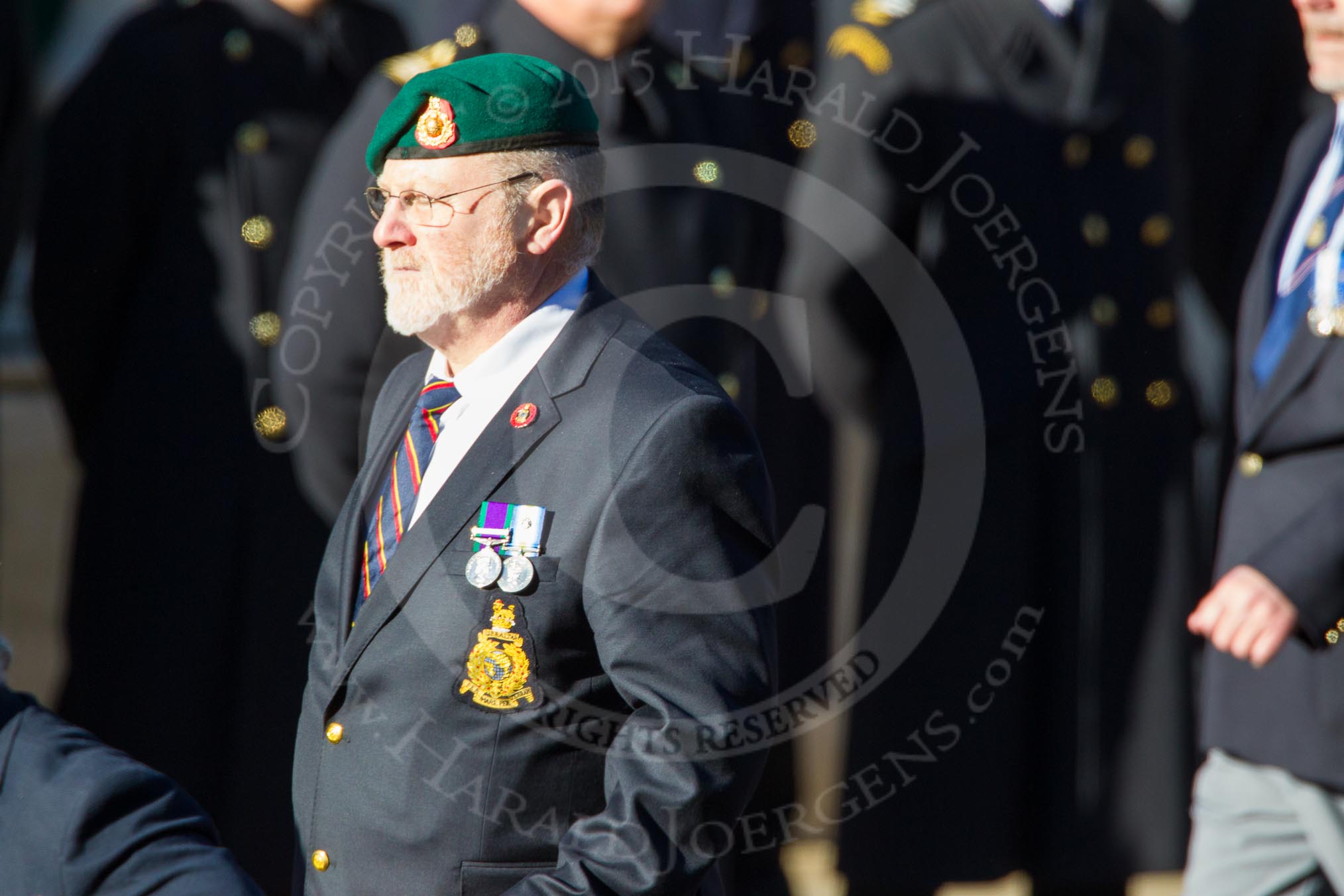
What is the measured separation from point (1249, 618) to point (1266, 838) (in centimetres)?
45

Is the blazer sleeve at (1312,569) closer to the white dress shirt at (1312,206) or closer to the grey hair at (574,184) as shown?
the white dress shirt at (1312,206)

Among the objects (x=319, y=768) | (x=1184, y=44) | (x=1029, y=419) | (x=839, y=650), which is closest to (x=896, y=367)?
(x=1029, y=419)

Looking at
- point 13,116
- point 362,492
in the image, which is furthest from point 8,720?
point 13,116

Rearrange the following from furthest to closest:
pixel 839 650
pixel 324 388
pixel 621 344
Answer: pixel 839 650, pixel 324 388, pixel 621 344

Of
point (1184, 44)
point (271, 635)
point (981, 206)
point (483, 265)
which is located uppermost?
point (1184, 44)

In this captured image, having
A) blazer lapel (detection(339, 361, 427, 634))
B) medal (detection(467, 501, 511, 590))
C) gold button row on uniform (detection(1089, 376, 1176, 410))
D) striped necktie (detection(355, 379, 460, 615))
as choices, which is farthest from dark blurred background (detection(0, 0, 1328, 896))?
medal (detection(467, 501, 511, 590))

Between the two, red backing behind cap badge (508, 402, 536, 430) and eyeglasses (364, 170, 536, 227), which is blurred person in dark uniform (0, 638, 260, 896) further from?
eyeglasses (364, 170, 536, 227)

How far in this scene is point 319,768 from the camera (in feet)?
6.85

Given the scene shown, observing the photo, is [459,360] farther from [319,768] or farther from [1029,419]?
[1029,419]

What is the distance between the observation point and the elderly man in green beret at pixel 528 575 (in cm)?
189

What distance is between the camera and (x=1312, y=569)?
2.66 meters

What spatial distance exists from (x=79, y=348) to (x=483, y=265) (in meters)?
1.36

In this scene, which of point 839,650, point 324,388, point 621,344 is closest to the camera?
point 621,344

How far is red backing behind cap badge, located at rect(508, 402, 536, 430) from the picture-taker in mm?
2020
